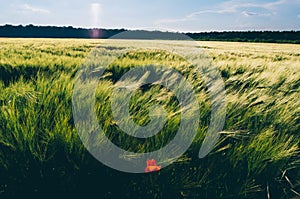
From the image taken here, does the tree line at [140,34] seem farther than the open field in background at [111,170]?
Yes

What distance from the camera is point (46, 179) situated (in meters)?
0.91

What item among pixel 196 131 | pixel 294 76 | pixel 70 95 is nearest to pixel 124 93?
pixel 70 95

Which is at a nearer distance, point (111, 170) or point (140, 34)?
point (111, 170)

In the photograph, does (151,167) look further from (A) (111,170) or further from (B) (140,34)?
(B) (140,34)

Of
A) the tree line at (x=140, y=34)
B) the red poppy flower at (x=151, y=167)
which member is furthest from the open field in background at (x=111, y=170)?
the tree line at (x=140, y=34)

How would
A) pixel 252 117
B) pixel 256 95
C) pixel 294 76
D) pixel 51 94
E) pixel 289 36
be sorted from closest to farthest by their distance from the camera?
pixel 51 94, pixel 252 117, pixel 256 95, pixel 294 76, pixel 289 36

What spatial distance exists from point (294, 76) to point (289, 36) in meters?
39.7

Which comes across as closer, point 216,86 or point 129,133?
point 129,133

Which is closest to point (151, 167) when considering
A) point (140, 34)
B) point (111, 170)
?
point (111, 170)

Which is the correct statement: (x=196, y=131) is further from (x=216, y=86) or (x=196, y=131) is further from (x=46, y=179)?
(x=216, y=86)

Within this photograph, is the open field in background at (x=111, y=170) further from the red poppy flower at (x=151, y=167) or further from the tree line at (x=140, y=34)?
the tree line at (x=140, y=34)

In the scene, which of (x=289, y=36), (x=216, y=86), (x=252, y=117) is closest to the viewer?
(x=252, y=117)

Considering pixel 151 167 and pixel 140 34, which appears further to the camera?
pixel 140 34

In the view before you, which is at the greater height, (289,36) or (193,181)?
(289,36)
